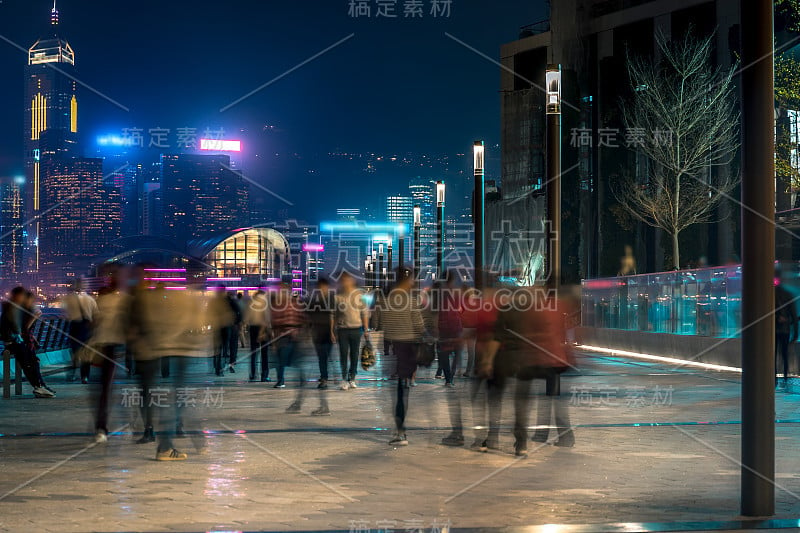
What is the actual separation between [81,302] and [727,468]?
48.9 feet

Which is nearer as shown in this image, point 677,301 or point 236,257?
point 677,301

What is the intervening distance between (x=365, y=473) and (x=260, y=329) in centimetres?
1278

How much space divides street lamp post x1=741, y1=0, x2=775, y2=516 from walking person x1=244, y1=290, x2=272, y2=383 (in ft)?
47.5

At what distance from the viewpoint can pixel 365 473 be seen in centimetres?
955

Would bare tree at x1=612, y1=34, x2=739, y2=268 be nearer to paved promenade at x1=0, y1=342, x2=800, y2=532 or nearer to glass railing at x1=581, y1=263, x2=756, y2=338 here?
glass railing at x1=581, y1=263, x2=756, y2=338

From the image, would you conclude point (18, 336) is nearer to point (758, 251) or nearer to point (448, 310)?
point (448, 310)

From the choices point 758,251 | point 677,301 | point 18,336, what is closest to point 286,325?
point 18,336

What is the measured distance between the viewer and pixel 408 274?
12.1 meters

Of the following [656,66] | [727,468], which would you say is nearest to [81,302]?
[727,468]

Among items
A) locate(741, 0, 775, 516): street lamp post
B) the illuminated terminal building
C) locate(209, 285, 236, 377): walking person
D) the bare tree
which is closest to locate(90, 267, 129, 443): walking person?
locate(741, 0, 775, 516): street lamp post

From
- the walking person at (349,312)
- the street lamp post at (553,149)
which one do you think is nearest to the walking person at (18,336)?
the walking person at (349,312)

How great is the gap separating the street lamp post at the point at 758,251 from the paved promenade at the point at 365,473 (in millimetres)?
523

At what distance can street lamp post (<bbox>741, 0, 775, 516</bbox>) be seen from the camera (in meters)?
7.38

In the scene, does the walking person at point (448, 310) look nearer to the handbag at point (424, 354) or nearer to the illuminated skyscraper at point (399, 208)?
the handbag at point (424, 354)
